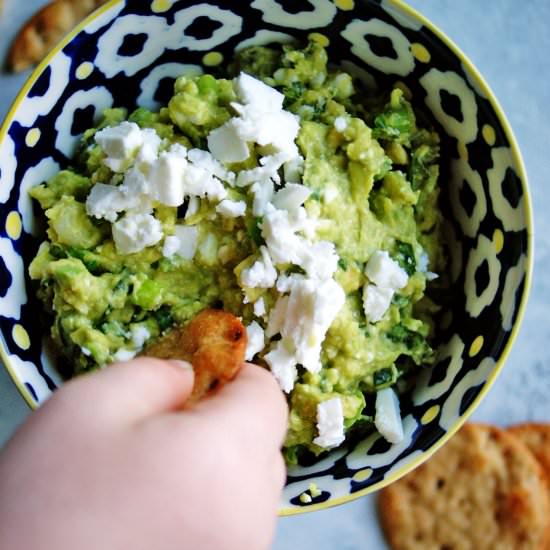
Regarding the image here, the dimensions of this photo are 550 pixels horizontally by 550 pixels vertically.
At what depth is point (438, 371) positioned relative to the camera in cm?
151

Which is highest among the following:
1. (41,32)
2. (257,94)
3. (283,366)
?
(41,32)

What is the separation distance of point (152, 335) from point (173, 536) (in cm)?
61

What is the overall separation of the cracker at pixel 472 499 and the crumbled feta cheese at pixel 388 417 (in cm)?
29

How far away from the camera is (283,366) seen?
1.31 meters

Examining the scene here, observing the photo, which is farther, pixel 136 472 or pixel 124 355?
pixel 124 355

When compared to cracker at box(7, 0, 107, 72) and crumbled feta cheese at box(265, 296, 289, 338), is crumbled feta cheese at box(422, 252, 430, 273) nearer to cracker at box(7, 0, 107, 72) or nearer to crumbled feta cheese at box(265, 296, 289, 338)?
crumbled feta cheese at box(265, 296, 289, 338)

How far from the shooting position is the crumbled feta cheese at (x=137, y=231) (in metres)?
1.32

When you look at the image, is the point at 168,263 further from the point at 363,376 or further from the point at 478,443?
the point at 478,443

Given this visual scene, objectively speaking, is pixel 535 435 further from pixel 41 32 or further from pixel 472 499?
pixel 41 32

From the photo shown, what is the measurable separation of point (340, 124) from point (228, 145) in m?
0.18

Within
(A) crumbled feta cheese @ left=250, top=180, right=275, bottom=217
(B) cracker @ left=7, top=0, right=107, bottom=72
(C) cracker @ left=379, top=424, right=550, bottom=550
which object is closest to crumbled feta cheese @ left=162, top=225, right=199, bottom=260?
(A) crumbled feta cheese @ left=250, top=180, right=275, bottom=217

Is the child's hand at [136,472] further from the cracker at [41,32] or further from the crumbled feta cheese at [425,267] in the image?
the cracker at [41,32]

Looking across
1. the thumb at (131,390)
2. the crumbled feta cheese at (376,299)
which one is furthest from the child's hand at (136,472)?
the crumbled feta cheese at (376,299)

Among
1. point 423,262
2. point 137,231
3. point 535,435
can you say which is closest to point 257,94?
point 137,231
